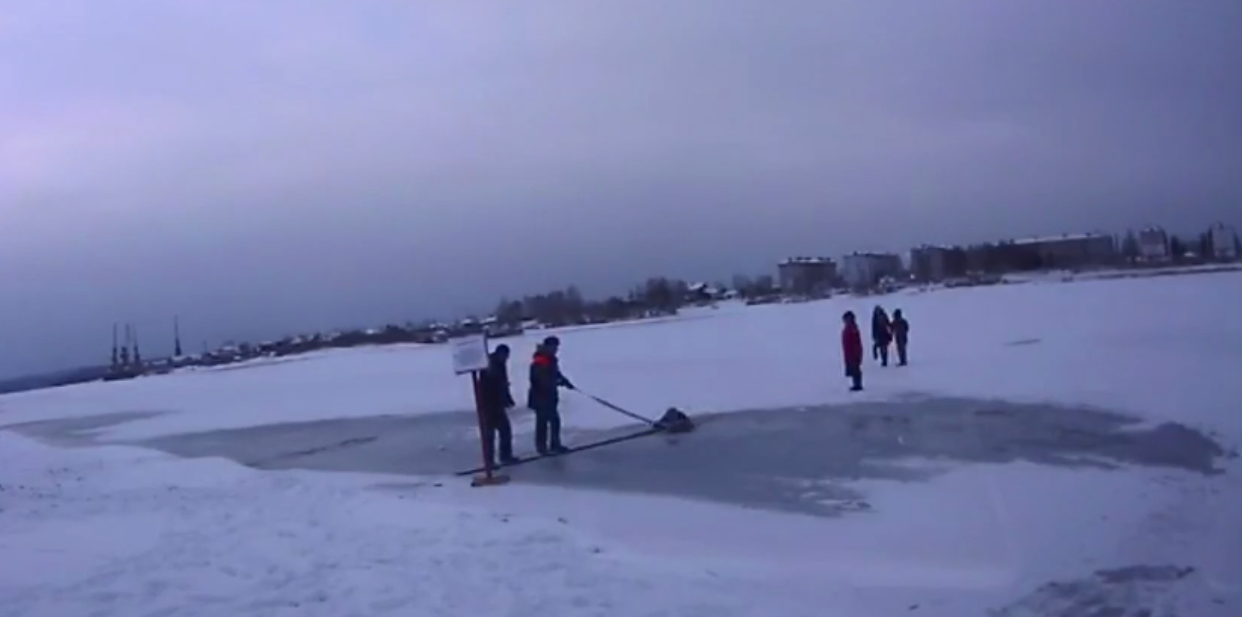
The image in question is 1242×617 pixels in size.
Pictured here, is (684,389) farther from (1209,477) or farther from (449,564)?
(449,564)

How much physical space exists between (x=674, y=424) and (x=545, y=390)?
2677 millimetres

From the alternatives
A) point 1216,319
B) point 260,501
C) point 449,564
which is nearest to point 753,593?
point 449,564

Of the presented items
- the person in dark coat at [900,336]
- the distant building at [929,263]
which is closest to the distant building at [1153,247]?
the person in dark coat at [900,336]

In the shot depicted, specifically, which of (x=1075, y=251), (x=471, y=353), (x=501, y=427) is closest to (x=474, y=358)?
(x=471, y=353)

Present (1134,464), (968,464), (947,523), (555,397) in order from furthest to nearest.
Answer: (555,397)
(968,464)
(1134,464)
(947,523)

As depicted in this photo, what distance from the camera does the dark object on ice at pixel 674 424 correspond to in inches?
666

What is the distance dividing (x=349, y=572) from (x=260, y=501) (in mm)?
4380

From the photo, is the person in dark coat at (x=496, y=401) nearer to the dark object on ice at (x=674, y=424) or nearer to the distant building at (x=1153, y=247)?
the dark object on ice at (x=674, y=424)

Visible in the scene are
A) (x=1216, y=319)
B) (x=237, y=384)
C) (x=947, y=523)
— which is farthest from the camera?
(x=237, y=384)

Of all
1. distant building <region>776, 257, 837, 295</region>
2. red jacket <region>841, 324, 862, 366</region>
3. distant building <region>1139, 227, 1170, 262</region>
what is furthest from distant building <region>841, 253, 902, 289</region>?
red jacket <region>841, 324, 862, 366</region>

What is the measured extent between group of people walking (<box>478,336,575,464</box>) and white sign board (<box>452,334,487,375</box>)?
539 mm

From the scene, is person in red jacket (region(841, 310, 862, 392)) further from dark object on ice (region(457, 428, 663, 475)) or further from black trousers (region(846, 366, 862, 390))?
dark object on ice (region(457, 428, 663, 475))

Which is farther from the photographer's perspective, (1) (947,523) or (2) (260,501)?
(2) (260,501)

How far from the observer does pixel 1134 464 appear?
36.6 ft
